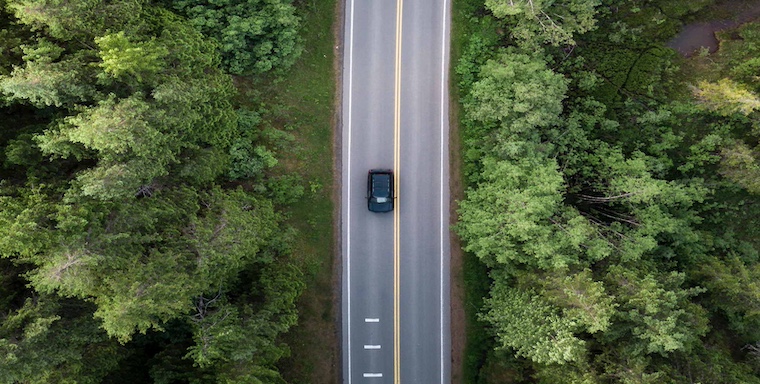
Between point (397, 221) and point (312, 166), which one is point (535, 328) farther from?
point (312, 166)

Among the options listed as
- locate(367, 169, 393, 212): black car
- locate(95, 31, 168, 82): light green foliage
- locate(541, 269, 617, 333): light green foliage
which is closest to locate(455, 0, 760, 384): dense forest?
locate(541, 269, 617, 333): light green foliage

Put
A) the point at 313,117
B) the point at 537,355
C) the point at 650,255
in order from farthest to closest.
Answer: the point at 313,117, the point at 650,255, the point at 537,355

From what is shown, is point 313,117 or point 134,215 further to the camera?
point 313,117

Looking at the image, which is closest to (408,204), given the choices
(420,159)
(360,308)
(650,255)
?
(420,159)

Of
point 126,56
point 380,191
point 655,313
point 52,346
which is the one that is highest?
point 126,56

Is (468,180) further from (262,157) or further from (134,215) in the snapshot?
(134,215)

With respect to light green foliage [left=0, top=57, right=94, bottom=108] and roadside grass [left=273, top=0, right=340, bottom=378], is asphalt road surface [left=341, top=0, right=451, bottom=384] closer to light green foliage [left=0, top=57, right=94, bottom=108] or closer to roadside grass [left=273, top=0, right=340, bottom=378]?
roadside grass [left=273, top=0, right=340, bottom=378]

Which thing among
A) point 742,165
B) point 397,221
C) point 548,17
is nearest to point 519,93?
point 548,17
